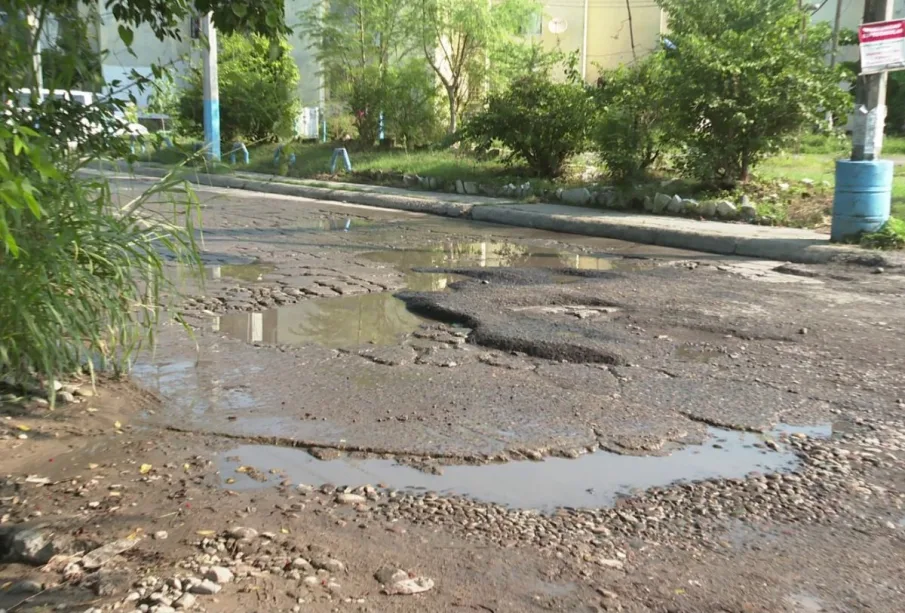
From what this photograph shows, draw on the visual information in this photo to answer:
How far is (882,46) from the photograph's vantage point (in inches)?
448

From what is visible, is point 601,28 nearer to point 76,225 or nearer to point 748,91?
point 748,91

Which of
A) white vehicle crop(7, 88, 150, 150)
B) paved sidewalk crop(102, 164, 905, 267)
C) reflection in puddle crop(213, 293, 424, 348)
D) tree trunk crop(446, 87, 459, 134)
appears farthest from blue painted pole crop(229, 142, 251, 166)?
tree trunk crop(446, 87, 459, 134)

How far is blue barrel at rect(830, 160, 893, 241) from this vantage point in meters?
11.5

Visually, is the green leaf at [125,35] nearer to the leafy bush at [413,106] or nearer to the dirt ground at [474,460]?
the dirt ground at [474,460]

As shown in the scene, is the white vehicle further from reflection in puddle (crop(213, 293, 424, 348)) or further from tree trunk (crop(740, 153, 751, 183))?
tree trunk (crop(740, 153, 751, 183))

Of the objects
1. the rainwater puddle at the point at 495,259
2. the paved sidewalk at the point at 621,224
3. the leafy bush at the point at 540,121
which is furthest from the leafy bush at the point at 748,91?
the rainwater puddle at the point at 495,259

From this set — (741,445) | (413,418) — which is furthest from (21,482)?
(741,445)

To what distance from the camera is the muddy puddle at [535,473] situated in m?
4.34

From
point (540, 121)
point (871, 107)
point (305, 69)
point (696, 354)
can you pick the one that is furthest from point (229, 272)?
point (305, 69)

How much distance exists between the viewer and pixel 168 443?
4.91 metres

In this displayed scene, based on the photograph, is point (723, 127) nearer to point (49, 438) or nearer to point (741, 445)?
point (741, 445)

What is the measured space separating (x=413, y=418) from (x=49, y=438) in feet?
6.55

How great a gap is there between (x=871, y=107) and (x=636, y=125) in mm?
5370

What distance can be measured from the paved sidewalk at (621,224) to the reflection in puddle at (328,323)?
1.58 m
